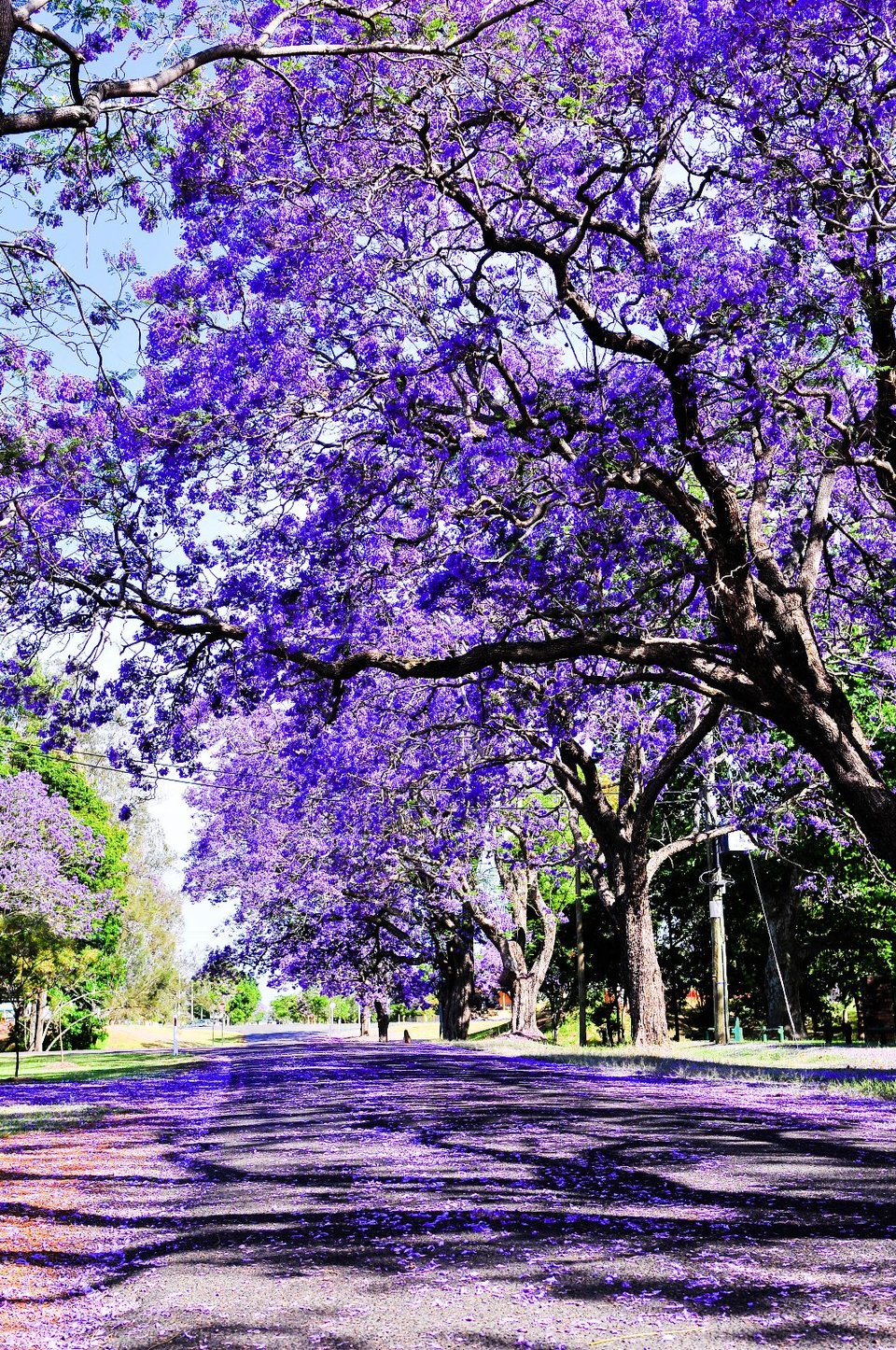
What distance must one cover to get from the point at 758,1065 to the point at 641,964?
2.70 metres

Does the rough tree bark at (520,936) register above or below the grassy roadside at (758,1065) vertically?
above

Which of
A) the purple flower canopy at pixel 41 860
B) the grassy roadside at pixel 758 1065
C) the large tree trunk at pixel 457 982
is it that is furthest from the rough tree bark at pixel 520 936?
the purple flower canopy at pixel 41 860

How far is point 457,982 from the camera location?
1478 inches

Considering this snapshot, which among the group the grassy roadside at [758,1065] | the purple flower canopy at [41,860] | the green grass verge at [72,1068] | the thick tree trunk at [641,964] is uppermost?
the purple flower canopy at [41,860]

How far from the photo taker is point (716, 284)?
10.2 meters

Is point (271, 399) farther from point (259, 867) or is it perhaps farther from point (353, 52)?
point (259, 867)

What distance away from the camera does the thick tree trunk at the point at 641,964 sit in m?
19.0

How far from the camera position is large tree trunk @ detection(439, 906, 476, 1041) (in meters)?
36.1

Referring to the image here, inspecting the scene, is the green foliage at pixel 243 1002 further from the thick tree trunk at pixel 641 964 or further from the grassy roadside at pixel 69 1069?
the thick tree trunk at pixel 641 964

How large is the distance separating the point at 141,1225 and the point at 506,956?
24.4 m

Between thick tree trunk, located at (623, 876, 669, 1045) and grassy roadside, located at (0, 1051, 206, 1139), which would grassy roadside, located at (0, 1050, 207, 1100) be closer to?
grassy roadside, located at (0, 1051, 206, 1139)

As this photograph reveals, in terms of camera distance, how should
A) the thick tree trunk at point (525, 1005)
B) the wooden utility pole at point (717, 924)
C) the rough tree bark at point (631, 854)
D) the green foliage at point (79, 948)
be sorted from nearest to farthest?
1. the rough tree bark at point (631, 854)
2. the wooden utility pole at point (717, 924)
3. the green foliage at point (79, 948)
4. the thick tree trunk at point (525, 1005)

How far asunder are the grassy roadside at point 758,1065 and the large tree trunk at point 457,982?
11.5m

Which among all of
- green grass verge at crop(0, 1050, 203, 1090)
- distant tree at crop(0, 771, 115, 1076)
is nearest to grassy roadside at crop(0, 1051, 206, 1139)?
green grass verge at crop(0, 1050, 203, 1090)
